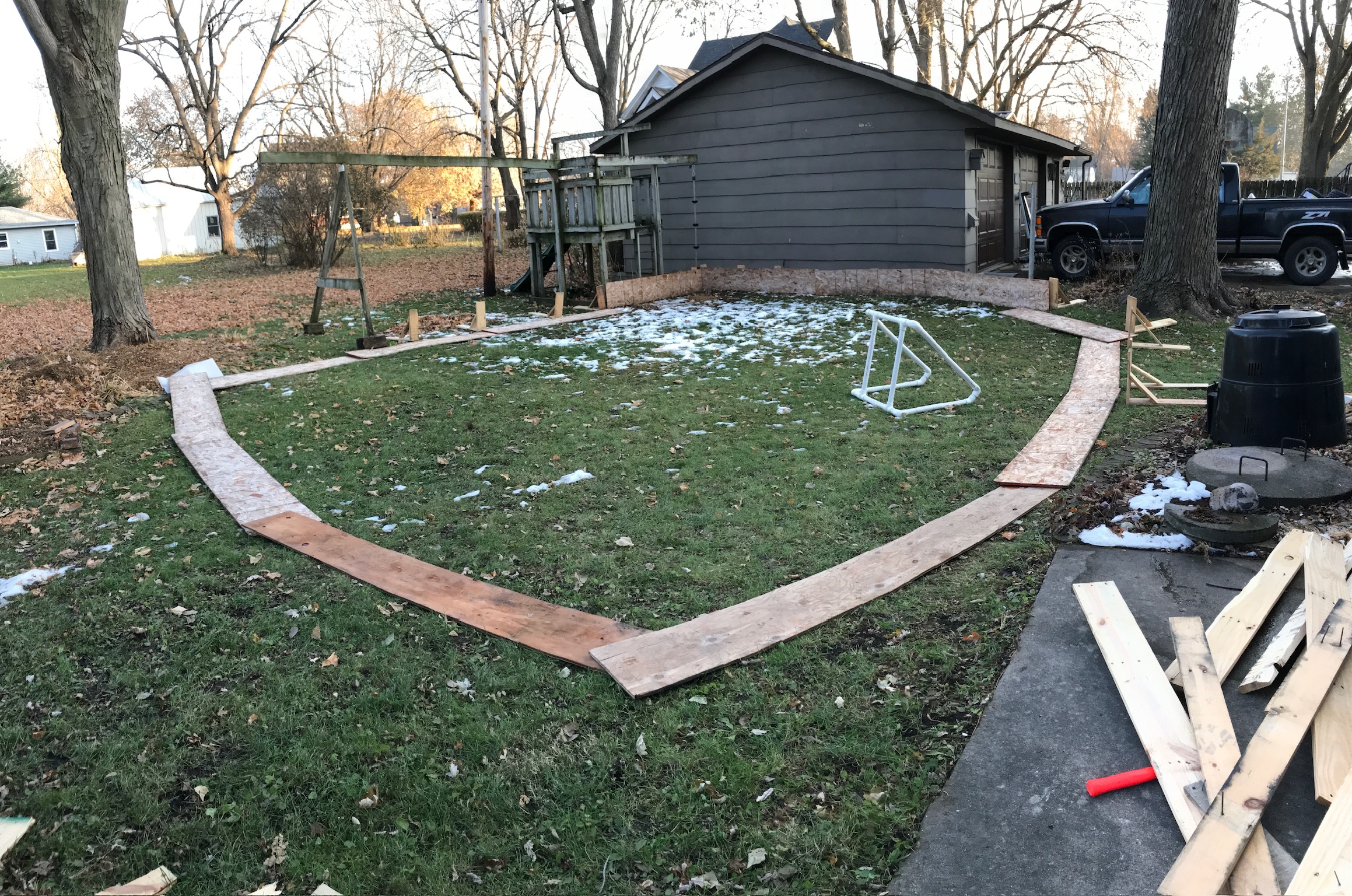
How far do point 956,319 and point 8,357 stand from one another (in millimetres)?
11718

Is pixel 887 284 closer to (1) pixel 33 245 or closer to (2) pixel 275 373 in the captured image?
(2) pixel 275 373

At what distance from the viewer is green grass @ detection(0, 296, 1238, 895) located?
254 cm

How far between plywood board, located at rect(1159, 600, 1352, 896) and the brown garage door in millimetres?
12812

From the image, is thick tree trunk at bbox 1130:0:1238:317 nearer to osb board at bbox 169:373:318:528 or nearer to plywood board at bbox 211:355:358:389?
plywood board at bbox 211:355:358:389

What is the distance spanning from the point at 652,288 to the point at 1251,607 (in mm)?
12146

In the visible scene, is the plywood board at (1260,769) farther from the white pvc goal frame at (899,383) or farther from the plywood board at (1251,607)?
the white pvc goal frame at (899,383)

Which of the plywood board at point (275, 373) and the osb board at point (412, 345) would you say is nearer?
the plywood board at point (275, 373)

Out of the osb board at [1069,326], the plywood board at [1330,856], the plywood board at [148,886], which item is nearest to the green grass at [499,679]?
the plywood board at [148,886]

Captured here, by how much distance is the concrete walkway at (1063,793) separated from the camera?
2.32 meters

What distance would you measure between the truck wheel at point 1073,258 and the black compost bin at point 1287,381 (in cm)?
970

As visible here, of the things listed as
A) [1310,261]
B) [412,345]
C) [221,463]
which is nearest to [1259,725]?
[221,463]

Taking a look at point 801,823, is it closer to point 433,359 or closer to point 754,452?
point 754,452

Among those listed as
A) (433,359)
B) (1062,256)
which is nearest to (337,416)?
(433,359)

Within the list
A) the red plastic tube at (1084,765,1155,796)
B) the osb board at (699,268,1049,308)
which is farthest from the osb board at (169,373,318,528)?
the osb board at (699,268,1049,308)
